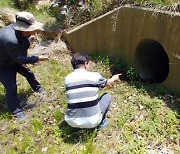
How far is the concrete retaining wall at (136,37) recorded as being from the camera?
6551 mm

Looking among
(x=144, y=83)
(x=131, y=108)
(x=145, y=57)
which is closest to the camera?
(x=131, y=108)

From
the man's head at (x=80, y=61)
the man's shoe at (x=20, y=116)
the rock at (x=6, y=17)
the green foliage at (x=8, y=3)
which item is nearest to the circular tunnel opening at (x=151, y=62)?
the man's head at (x=80, y=61)

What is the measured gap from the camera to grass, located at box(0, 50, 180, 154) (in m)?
A: 5.59

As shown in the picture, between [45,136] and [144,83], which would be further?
[144,83]

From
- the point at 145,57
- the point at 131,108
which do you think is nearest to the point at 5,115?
the point at 131,108

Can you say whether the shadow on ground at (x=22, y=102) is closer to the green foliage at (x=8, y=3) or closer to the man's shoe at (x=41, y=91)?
the man's shoe at (x=41, y=91)

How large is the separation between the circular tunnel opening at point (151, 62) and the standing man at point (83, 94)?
89.2 inches

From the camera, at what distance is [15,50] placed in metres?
5.86

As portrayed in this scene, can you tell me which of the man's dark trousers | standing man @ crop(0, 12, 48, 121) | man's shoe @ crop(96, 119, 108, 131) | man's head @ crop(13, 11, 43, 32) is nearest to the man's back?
standing man @ crop(0, 12, 48, 121)

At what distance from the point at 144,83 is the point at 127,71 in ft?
1.52

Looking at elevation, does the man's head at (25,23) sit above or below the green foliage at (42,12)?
above

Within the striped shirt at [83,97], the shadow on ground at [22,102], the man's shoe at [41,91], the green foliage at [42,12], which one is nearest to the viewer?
the striped shirt at [83,97]

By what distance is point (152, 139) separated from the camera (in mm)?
5676

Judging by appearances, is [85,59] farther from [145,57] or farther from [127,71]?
[145,57]
